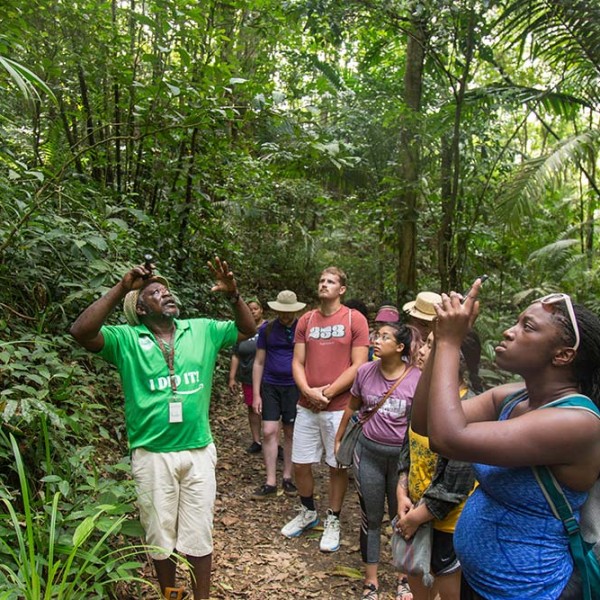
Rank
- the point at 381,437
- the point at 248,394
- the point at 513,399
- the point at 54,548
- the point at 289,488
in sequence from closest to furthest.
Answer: the point at 513,399 → the point at 54,548 → the point at 381,437 → the point at 289,488 → the point at 248,394

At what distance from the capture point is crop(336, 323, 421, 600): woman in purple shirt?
356 cm

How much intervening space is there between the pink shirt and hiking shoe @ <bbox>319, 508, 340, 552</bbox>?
0.88m

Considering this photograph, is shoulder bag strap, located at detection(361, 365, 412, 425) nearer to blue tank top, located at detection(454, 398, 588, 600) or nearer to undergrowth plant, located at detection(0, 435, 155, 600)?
undergrowth plant, located at detection(0, 435, 155, 600)

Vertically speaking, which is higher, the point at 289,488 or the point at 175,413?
the point at 175,413

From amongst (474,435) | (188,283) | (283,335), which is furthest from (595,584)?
(188,283)

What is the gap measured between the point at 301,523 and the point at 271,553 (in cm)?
38

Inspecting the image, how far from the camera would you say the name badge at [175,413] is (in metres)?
2.99

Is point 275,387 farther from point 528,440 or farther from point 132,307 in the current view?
point 528,440

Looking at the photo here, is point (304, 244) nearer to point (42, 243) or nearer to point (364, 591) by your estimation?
point (42, 243)

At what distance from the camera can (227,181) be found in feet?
24.4

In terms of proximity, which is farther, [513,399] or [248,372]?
[248,372]

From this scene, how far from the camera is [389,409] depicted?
11.8 feet

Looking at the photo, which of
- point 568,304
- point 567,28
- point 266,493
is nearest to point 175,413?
point 568,304

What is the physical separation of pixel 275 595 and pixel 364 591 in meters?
0.62
